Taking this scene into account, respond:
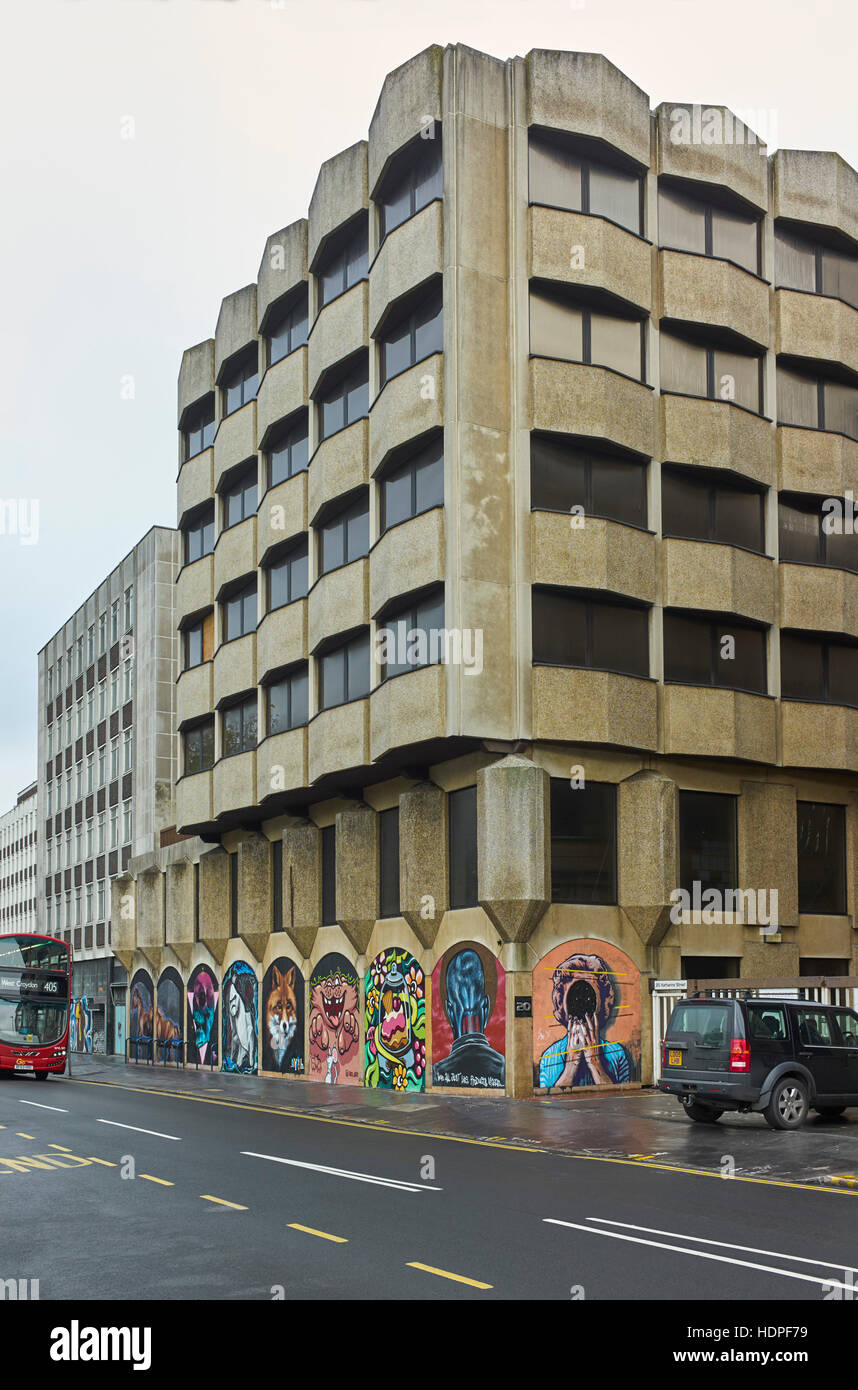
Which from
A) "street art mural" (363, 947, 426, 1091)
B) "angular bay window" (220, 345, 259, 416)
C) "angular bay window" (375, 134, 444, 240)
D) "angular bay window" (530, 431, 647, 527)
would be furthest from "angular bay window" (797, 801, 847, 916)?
"angular bay window" (220, 345, 259, 416)

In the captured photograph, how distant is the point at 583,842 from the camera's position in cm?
2856

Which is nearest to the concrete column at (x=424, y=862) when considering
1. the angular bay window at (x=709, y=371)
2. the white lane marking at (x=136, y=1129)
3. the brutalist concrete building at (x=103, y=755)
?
the white lane marking at (x=136, y=1129)

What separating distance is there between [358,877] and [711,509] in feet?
37.6

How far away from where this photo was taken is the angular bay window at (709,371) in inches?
1225

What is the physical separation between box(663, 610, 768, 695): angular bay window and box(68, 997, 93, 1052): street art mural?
3814 cm

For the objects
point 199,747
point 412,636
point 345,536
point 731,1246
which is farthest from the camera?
point 199,747

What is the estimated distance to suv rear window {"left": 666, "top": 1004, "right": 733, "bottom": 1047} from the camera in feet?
64.7

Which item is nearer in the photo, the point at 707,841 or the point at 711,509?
the point at 707,841

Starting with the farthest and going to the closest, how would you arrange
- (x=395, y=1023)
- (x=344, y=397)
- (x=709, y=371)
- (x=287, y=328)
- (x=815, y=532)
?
(x=287, y=328) < (x=344, y=397) < (x=815, y=532) < (x=709, y=371) < (x=395, y=1023)

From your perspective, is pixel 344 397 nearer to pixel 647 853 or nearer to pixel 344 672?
pixel 344 672

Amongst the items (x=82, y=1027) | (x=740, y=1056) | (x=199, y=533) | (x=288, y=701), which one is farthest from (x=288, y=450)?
(x=82, y=1027)

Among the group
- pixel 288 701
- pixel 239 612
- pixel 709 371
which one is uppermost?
pixel 709 371

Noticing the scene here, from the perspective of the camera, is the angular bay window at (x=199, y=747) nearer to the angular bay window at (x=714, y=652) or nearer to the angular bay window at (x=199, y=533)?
the angular bay window at (x=199, y=533)

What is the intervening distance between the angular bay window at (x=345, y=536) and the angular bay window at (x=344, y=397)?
193 centimetres
